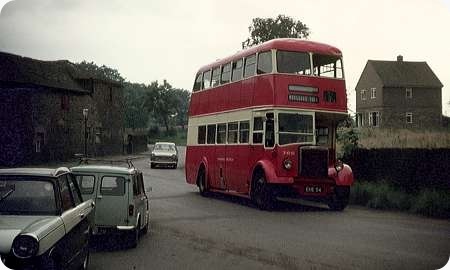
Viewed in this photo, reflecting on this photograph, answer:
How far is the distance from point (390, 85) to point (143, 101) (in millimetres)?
65736

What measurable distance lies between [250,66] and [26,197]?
10899 millimetres

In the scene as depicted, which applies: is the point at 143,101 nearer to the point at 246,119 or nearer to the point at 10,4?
the point at 246,119

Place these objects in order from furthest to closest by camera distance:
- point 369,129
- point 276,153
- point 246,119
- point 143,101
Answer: point 143,101 → point 369,129 → point 246,119 → point 276,153

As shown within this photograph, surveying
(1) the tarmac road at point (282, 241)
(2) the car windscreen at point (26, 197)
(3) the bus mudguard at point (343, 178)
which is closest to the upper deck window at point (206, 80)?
(1) the tarmac road at point (282, 241)

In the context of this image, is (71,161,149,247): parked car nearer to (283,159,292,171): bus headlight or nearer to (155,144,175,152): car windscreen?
(283,159,292,171): bus headlight

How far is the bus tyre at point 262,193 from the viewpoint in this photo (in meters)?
14.6

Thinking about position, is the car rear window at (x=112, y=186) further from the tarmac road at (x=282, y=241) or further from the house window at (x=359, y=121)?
the house window at (x=359, y=121)

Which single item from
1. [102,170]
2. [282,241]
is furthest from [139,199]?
[282,241]

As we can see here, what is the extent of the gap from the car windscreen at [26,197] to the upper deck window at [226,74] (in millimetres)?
11958

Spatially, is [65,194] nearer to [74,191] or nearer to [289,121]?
[74,191]

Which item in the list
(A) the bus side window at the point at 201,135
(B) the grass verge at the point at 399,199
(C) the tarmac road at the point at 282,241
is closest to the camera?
(C) the tarmac road at the point at 282,241

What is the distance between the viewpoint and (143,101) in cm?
8944

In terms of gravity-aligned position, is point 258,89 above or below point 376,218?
above

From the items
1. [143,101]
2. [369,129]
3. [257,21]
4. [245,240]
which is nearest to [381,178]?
[369,129]
